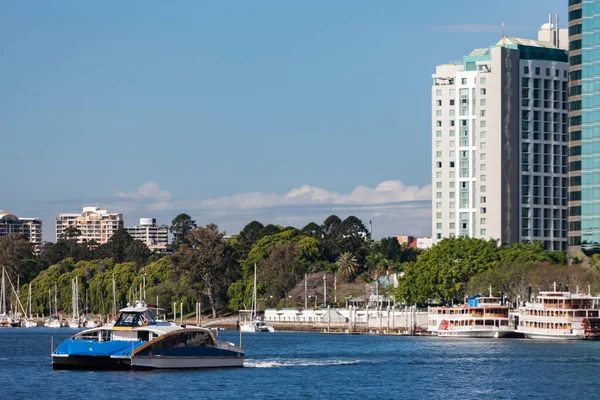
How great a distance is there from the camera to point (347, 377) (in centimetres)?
11712

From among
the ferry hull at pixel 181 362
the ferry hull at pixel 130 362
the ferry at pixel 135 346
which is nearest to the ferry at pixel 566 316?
the ferry hull at pixel 181 362

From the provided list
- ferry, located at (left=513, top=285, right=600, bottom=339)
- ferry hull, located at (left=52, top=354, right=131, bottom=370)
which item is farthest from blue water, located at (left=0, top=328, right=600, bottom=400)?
ferry, located at (left=513, top=285, right=600, bottom=339)

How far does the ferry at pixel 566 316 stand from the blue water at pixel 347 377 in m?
20.3

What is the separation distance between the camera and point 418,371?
4948 inches

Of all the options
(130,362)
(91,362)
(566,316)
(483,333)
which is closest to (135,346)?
(130,362)

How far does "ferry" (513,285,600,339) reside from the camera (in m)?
184

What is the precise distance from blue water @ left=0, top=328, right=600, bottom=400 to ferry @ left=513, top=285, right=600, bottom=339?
20310mm

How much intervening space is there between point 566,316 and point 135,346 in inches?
3542

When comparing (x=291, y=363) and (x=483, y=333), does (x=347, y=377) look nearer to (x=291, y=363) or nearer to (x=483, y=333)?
(x=291, y=363)

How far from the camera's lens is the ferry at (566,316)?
183500mm

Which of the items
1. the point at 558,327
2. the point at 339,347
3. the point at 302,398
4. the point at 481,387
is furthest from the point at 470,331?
the point at 302,398

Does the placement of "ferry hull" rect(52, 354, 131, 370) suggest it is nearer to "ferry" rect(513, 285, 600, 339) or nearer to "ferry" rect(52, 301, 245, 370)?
"ferry" rect(52, 301, 245, 370)

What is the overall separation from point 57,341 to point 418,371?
89.5 m

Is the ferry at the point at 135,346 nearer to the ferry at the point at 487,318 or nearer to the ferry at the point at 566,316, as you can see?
the ferry at the point at 566,316
